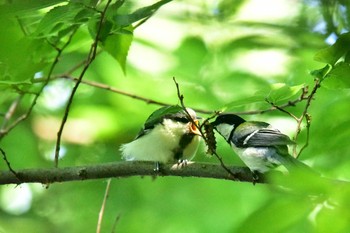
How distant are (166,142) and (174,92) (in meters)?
0.46

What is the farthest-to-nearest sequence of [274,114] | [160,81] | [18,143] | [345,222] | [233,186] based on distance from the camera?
[18,143], [160,81], [233,186], [274,114], [345,222]

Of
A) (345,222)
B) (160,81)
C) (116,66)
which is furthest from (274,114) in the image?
(345,222)

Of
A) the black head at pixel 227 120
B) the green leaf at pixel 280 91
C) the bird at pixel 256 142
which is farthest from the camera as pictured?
the black head at pixel 227 120

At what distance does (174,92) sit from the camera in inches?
122

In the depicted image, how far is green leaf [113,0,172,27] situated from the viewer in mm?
1336

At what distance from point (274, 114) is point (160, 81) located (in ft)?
2.36

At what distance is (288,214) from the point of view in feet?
2.72

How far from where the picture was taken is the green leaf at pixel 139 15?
134cm

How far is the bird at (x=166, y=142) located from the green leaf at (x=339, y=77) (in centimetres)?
110

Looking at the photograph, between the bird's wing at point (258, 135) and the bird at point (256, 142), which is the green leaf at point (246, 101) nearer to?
the bird at point (256, 142)

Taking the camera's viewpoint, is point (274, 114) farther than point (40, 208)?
No

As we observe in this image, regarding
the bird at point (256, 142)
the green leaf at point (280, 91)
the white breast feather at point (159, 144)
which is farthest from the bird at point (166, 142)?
the green leaf at point (280, 91)

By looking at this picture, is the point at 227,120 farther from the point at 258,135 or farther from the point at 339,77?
the point at 339,77

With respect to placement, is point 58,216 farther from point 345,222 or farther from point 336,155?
point 345,222
